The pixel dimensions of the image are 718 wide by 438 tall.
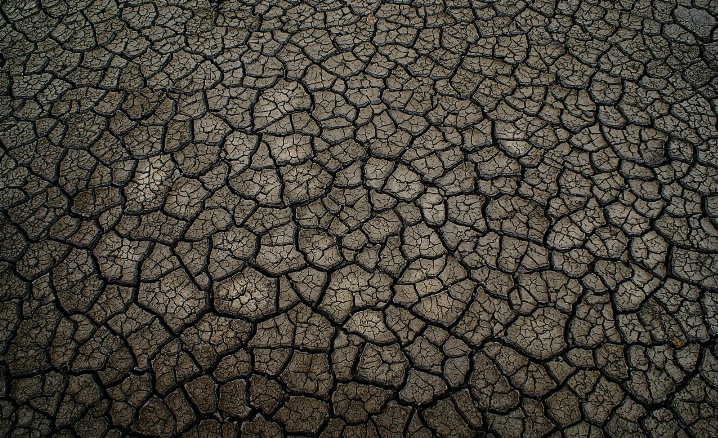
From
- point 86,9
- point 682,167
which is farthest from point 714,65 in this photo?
point 86,9

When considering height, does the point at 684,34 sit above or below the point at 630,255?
above

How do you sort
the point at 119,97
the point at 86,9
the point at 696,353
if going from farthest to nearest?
the point at 86,9 < the point at 119,97 < the point at 696,353

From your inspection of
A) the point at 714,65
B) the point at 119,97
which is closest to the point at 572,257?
the point at 714,65

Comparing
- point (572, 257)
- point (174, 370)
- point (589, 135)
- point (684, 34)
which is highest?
point (684, 34)

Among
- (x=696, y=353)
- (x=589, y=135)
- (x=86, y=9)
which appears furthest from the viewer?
(x=86, y=9)

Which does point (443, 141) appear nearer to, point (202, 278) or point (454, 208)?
point (454, 208)

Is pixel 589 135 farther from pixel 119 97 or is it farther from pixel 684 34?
pixel 119 97

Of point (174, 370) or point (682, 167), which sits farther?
point (682, 167)
